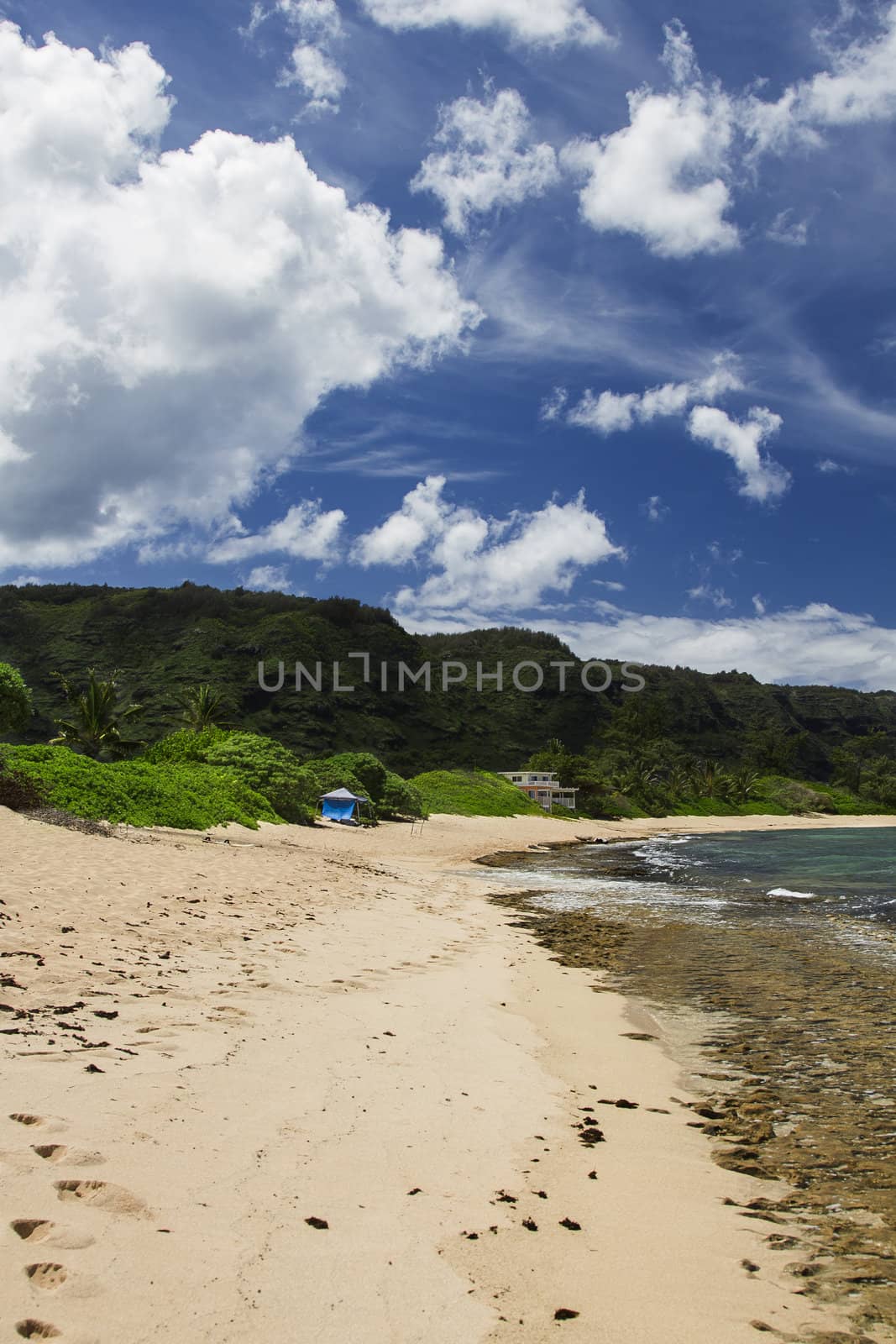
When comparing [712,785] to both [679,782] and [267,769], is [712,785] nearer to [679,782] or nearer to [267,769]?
[679,782]

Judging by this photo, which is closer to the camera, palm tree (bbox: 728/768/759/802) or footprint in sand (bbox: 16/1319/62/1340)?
footprint in sand (bbox: 16/1319/62/1340)

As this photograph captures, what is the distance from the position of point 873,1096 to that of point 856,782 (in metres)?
139

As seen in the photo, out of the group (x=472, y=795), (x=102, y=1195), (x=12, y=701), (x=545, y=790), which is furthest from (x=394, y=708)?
(x=102, y=1195)

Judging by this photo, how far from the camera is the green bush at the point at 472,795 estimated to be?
6084 centimetres

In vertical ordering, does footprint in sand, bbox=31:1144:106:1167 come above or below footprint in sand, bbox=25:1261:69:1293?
below

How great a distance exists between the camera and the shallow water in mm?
4309

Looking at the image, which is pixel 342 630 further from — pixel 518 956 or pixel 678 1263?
pixel 678 1263

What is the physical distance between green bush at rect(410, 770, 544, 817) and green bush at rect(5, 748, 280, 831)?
3084 cm

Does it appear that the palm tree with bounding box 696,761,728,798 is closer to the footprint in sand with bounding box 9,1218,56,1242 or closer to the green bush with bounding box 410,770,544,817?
the green bush with bounding box 410,770,544,817

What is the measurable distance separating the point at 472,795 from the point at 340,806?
25971 millimetres

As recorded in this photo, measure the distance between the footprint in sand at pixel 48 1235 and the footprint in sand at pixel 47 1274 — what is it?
12 centimetres

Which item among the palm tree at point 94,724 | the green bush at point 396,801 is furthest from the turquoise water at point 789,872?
the palm tree at point 94,724

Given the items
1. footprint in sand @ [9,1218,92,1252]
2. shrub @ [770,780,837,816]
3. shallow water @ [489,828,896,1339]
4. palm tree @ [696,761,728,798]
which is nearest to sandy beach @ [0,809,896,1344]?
footprint in sand @ [9,1218,92,1252]

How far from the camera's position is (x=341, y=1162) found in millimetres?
4266
